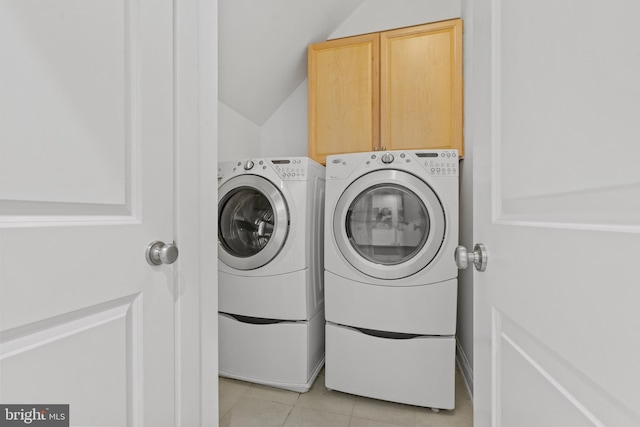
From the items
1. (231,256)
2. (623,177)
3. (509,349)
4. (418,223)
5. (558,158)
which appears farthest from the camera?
(231,256)

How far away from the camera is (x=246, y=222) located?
5.83ft

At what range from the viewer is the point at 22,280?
41 centimetres

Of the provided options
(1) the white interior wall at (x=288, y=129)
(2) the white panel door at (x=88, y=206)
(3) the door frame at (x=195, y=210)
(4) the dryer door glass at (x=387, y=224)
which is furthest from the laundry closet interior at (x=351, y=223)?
(2) the white panel door at (x=88, y=206)

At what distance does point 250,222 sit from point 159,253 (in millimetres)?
1149

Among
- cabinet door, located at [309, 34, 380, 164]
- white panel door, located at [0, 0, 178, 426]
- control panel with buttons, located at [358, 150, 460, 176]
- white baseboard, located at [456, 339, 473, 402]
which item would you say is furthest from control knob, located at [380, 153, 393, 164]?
white baseboard, located at [456, 339, 473, 402]

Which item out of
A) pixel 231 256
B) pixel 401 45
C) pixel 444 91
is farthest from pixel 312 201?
pixel 401 45

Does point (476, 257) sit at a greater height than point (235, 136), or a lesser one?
lesser

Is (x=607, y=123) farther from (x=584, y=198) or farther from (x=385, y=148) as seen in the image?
(x=385, y=148)

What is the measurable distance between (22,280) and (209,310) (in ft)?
1.52

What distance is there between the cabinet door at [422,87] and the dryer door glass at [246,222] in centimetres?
92

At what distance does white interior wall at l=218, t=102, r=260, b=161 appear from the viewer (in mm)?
2021

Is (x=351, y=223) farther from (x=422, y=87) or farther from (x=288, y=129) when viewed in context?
(x=288, y=129)

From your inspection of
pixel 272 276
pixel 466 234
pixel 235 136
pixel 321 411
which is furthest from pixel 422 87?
pixel 321 411

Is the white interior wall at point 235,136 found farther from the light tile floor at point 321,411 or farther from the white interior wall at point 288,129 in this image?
the light tile floor at point 321,411
